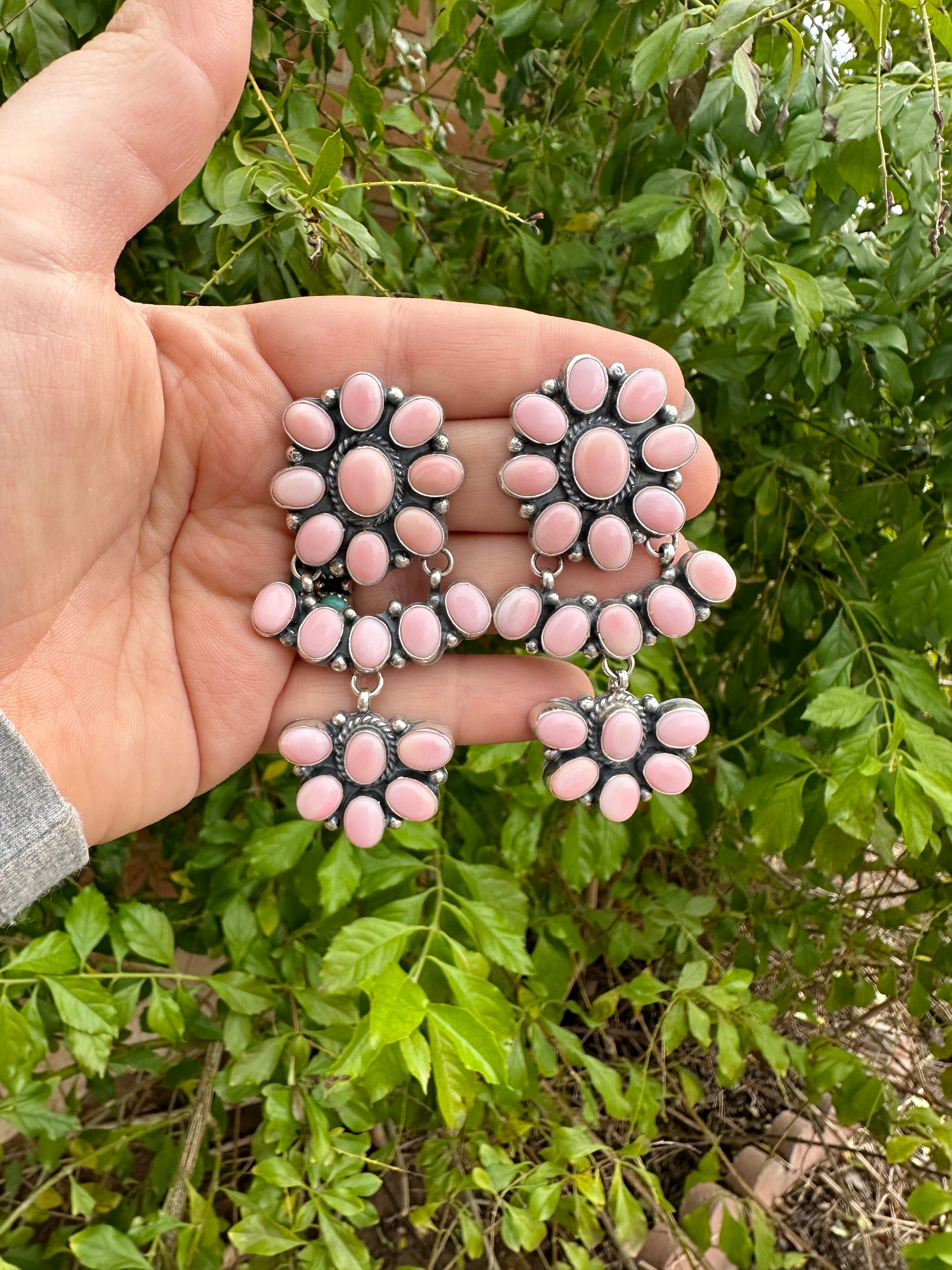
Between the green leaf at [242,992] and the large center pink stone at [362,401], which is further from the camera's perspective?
the green leaf at [242,992]

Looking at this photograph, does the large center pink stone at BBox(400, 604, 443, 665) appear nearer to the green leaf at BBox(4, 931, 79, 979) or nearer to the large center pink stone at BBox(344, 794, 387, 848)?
the large center pink stone at BBox(344, 794, 387, 848)

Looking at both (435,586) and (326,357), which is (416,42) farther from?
(435,586)

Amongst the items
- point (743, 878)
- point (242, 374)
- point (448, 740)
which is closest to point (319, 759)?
point (448, 740)

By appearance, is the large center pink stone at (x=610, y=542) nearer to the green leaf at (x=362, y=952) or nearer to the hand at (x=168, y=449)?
the hand at (x=168, y=449)

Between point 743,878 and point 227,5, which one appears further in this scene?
point 743,878

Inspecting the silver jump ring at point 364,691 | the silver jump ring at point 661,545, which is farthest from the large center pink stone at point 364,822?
the silver jump ring at point 661,545

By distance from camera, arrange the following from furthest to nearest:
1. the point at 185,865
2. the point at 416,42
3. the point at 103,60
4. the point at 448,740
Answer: the point at 416,42, the point at 185,865, the point at 448,740, the point at 103,60

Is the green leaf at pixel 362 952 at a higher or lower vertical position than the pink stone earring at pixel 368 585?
lower
